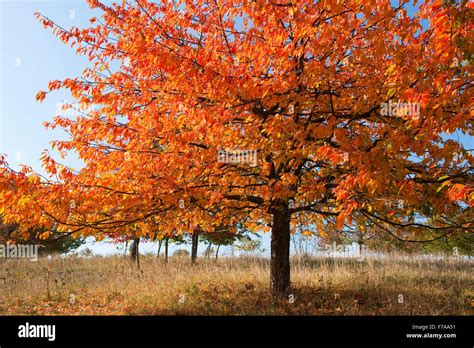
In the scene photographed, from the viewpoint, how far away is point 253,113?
875 centimetres

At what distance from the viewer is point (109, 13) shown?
916 cm

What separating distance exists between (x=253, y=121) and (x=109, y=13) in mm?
4351

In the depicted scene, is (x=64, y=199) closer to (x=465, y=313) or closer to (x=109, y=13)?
(x=109, y=13)

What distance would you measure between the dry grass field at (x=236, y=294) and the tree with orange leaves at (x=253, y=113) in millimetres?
2769

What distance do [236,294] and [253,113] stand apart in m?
5.77

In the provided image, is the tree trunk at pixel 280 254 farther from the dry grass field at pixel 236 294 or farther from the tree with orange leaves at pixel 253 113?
the tree with orange leaves at pixel 253 113

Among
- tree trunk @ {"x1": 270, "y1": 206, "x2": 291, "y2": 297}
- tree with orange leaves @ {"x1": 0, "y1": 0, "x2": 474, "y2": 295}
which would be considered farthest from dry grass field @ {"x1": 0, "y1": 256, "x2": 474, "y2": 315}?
tree with orange leaves @ {"x1": 0, "y1": 0, "x2": 474, "y2": 295}

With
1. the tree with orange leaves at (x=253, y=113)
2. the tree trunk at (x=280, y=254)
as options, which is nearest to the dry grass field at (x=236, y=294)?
the tree trunk at (x=280, y=254)

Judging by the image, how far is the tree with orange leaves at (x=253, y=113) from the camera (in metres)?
6.76

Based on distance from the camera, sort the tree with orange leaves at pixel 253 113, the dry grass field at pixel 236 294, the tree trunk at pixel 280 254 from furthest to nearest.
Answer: the tree trunk at pixel 280 254, the dry grass field at pixel 236 294, the tree with orange leaves at pixel 253 113

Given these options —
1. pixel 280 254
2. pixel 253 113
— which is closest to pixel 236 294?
pixel 280 254

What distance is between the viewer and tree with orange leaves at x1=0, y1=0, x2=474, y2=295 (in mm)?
6762

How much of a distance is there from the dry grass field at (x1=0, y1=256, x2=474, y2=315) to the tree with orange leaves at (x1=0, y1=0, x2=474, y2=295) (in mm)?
2769
